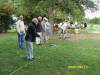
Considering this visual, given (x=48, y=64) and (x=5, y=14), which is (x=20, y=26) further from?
(x=5, y=14)

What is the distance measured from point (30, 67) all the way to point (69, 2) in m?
20.9

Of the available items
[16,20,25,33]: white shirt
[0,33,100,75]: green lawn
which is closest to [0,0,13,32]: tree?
[16,20,25,33]: white shirt

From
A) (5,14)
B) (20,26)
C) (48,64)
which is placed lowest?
(48,64)

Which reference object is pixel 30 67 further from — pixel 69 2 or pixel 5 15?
pixel 5 15

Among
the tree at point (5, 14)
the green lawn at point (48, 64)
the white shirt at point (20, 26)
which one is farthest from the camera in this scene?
the tree at point (5, 14)

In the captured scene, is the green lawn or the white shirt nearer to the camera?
the green lawn

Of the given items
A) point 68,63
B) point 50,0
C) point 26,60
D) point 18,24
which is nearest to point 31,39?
point 26,60

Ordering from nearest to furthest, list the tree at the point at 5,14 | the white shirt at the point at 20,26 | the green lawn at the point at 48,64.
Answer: the green lawn at the point at 48,64
the white shirt at the point at 20,26
the tree at the point at 5,14

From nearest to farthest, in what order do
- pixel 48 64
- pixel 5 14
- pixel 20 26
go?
pixel 48 64, pixel 20 26, pixel 5 14

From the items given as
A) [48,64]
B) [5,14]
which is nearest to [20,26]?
[48,64]

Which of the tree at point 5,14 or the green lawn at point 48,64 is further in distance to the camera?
the tree at point 5,14

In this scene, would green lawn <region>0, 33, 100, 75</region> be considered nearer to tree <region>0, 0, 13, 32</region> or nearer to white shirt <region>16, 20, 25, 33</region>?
white shirt <region>16, 20, 25, 33</region>

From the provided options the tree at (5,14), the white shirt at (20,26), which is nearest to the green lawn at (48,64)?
the white shirt at (20,26)

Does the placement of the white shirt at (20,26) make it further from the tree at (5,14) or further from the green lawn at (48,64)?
the tree at (5,14)
